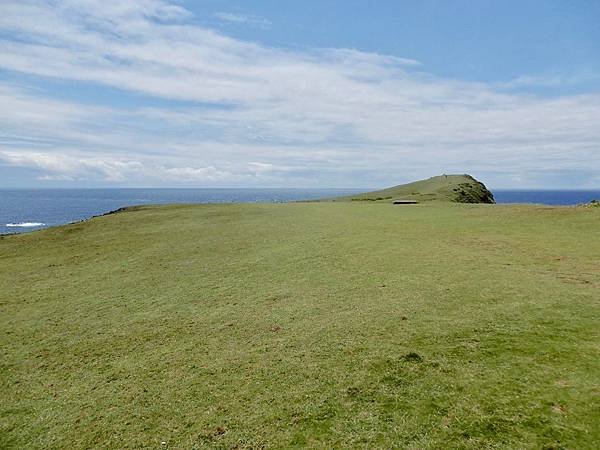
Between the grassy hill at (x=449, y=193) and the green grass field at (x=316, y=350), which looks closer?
the green grass field at (x=316, y=350)

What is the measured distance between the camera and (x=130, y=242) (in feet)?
80.5

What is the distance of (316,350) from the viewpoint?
8555 mm

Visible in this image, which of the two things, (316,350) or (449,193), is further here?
(449,193)

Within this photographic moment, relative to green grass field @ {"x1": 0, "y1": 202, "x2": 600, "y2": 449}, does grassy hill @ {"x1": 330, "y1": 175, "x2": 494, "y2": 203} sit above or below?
above

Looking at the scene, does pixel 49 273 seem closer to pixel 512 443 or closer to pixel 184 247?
pixel 184 247

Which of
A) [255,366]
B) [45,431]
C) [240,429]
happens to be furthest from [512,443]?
[45,431]

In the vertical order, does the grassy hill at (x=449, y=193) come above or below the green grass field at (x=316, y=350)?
above

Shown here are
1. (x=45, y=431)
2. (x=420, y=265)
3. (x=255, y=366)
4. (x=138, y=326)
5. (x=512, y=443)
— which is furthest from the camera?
(x=420, y=265)

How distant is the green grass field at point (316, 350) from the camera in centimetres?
614

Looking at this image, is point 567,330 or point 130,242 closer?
point 567,330

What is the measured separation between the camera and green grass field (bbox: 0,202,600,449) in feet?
20.2

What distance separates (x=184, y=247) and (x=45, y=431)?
15.8 meters

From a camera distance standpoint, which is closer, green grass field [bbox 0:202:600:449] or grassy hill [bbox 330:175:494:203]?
green grass field [bbox 0:202:600:449]

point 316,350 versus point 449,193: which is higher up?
point 449,193
